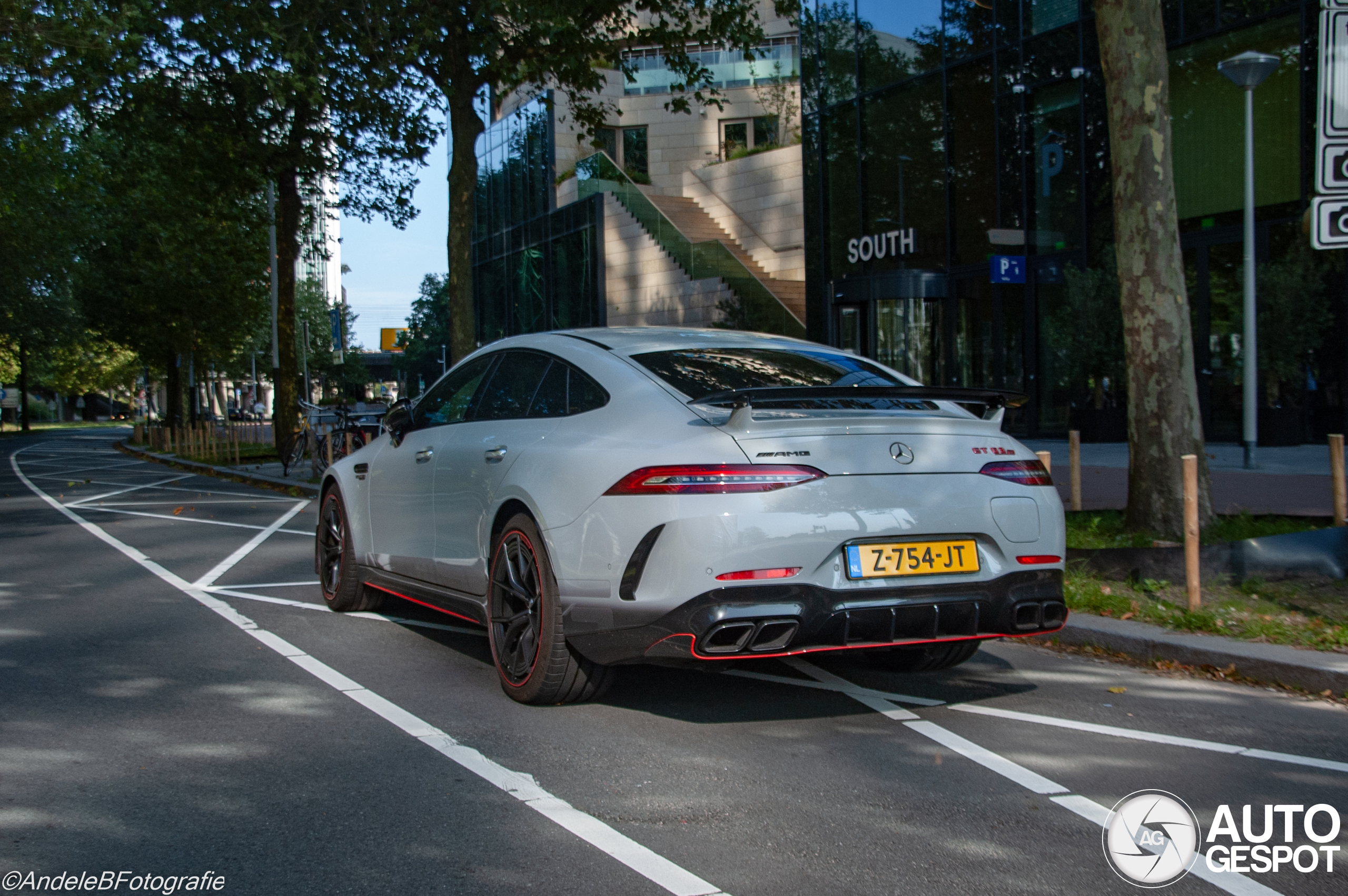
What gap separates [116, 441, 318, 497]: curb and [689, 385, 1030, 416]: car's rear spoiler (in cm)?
1259

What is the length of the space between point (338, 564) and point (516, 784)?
376cm

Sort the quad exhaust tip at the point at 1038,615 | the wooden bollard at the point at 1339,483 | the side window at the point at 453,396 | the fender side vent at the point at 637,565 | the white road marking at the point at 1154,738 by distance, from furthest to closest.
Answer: the wooden bollard at the point at 1339,483
the side window at the point at 453,396
the quad exhaust tip at the point at 1038,615
the fender side vent at the point at 637,565
the white road marking at the point at 1154,738

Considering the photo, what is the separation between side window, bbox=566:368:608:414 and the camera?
16.1 ft

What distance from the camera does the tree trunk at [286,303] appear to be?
23.9 metres

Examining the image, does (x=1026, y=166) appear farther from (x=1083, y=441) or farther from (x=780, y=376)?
(x=780, y=376)

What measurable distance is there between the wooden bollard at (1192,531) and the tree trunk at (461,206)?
12266mm

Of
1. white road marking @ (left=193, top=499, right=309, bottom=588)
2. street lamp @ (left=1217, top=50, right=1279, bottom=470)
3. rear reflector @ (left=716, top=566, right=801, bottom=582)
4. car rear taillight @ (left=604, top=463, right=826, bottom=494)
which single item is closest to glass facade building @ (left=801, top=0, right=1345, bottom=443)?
street lamp @ (left=1217, top=50, right=1279, bottom=470)

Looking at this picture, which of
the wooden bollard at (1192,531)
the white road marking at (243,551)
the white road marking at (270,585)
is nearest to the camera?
the wooden bollard at (1192,531)

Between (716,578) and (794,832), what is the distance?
39.2 inches

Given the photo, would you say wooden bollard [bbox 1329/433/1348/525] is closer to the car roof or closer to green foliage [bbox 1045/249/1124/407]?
the car roof

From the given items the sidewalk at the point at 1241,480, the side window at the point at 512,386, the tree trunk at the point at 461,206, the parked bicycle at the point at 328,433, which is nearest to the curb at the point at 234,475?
the parked bicycle at the point at 328,433

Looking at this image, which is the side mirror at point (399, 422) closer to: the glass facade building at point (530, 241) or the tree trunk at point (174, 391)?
the glass facade building at point (530, 241)

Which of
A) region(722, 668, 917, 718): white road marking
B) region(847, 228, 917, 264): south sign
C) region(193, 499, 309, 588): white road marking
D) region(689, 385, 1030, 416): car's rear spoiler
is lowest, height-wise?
region(722, 668, 917, 718): white road marking

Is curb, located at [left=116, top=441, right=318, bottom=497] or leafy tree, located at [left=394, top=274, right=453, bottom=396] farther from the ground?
leafy tree, located at [left=394, top=274, right=453, bottom=396]
